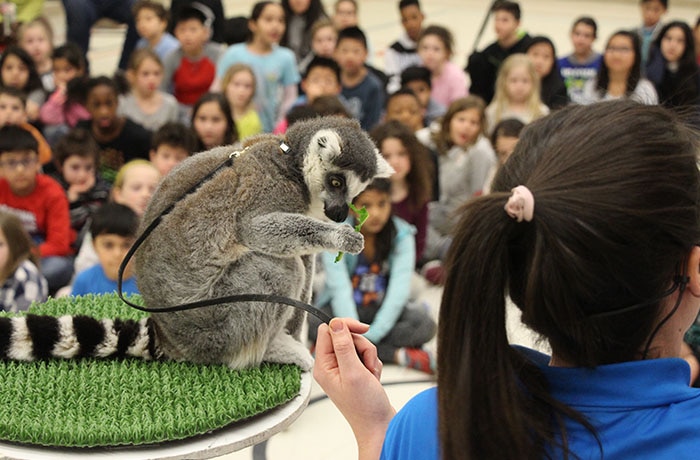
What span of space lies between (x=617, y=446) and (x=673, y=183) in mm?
254

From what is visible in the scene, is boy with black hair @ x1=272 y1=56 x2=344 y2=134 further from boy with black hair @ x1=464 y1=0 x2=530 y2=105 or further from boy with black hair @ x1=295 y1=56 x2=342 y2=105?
boy with black hair @ x1=464 y1=0 x2=530 y2=105

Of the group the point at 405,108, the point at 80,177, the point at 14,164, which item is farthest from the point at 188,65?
the point at 14,164

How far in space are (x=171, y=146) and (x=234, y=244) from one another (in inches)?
89.2

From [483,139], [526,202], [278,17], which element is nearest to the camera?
[526,202]

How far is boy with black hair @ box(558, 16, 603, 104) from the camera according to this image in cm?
585

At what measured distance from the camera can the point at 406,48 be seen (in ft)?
20.4

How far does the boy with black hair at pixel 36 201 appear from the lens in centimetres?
350

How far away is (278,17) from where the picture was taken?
522cm

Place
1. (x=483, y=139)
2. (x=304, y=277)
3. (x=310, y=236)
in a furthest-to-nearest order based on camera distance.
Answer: (x=483, y=139), (x=304, y=277), (x=310, y=236)

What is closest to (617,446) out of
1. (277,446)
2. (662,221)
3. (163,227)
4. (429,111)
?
Answer: (662,221)

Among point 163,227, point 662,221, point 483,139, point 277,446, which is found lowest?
point 277,446

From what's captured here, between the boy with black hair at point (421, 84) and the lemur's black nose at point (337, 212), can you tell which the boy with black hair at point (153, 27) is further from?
the lemur's black nose at point (337, 212)

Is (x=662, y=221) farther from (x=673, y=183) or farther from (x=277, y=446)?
(x=277, y=446)

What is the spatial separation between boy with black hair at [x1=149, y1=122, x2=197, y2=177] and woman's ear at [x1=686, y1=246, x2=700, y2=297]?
310 centimetres
